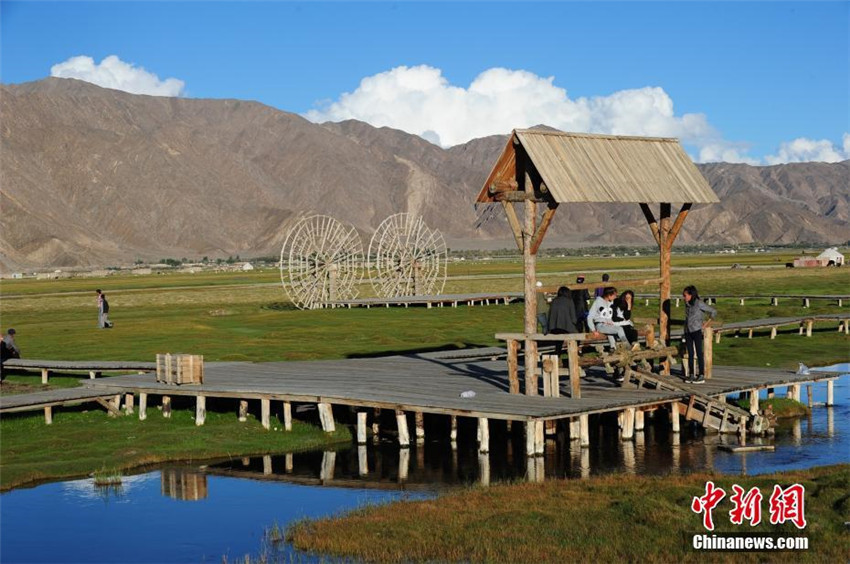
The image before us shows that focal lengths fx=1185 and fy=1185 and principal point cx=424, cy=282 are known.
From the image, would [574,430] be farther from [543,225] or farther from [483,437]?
[543,225]

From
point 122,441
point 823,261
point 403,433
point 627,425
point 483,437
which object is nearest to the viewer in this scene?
point 483,437

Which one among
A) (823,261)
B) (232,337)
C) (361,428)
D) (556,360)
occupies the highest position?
(823,261)

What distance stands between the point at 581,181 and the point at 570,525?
10374 mm

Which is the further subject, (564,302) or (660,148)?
(660,148)

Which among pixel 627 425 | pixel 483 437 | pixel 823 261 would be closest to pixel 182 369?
pixel 483 437

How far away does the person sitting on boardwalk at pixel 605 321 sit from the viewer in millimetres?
26516

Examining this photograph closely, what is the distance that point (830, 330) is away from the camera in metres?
48.7

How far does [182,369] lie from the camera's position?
92.1 feet

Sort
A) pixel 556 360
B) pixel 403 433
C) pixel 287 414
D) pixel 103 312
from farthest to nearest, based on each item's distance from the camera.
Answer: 1. pixel 103 312
2. pixel 287 414
3. pixel 403 433
4. pixel 556 360

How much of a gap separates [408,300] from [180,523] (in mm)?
49686

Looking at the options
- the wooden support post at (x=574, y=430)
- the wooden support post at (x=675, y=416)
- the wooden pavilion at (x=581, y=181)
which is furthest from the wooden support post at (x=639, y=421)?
the wooden pavilion at (x=581, y=181)

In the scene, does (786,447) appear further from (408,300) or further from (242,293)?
(242,293)

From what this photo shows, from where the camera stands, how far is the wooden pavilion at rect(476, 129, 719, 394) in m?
25.3

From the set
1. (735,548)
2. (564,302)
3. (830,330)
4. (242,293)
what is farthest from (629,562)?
(242,293)
